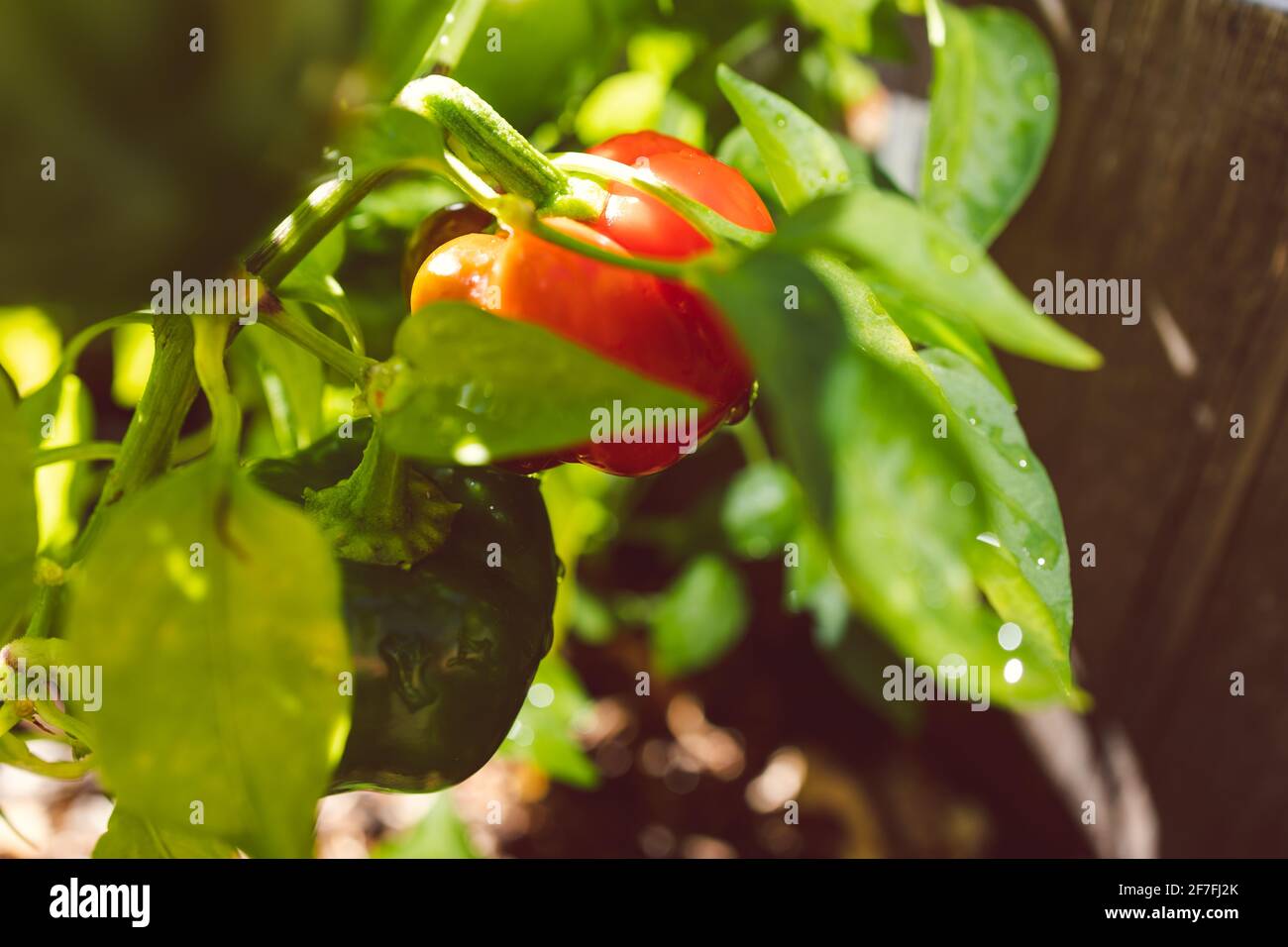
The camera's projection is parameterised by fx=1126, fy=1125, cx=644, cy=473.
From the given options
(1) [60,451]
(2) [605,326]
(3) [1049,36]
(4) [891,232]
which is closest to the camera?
(4) [891,232]

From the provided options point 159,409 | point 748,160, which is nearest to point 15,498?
point 159,409

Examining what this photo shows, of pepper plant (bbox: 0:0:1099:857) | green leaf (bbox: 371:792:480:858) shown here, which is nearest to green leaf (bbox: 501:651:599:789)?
green leaf (bbox: 371:792:480:858)

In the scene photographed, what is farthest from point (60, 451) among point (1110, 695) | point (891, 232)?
point (1110, 695)

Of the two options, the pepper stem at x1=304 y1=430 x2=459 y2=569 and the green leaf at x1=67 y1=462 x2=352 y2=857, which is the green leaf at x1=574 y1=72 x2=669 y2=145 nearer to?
the pepper stem at x1=304 y1=430 x2=459 y2=569

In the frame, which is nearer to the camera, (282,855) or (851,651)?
(282,855)

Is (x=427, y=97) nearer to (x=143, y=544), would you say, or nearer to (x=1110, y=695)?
(x=143, y=544)

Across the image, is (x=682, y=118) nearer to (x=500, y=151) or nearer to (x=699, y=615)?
(x=500, y=151)
